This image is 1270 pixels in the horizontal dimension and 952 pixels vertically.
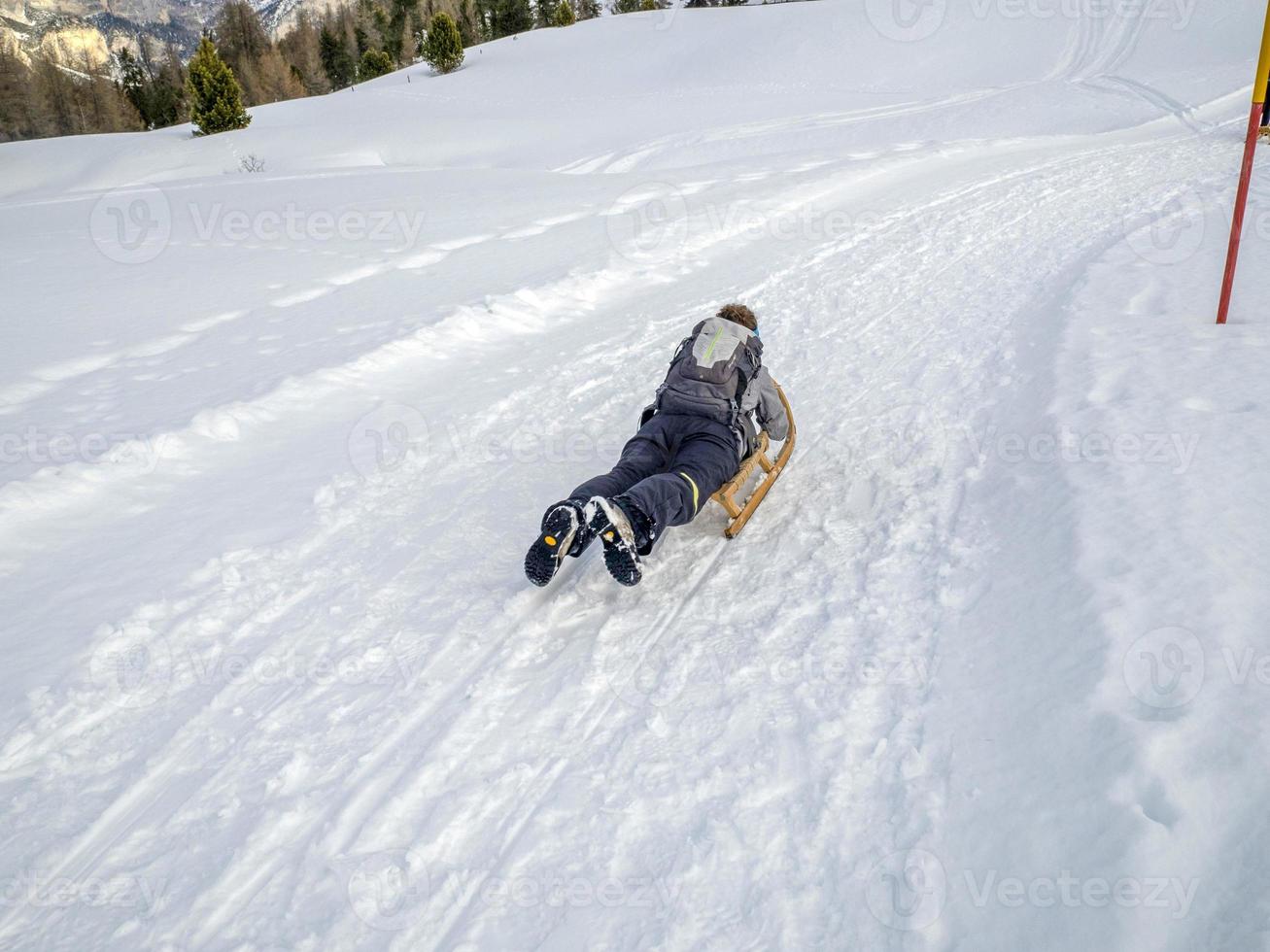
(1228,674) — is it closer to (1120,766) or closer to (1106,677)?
(1106,677)

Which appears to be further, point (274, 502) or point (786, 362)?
point (786, 362)

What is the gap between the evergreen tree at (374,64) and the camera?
4616 cm

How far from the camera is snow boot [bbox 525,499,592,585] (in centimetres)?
302

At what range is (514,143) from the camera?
69.1 feet

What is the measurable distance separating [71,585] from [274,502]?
993 millimetres

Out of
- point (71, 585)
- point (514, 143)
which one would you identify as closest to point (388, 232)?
point (71, 585)
